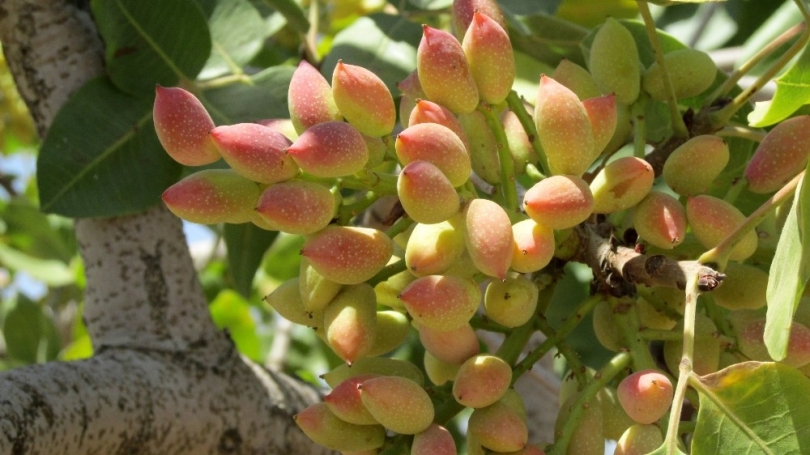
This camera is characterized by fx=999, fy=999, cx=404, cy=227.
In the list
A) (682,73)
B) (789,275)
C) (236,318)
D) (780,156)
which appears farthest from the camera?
(236,318)

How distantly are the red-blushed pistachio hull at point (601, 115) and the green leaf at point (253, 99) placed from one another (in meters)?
0.49

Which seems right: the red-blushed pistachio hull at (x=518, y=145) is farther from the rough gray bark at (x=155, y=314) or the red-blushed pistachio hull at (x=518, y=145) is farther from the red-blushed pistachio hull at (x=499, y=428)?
the rough gray bark at (x=155, y=314)

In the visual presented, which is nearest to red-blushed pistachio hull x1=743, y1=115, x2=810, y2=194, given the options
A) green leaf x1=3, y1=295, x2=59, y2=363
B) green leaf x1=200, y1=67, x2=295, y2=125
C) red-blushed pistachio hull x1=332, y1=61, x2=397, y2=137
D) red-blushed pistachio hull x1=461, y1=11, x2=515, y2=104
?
red-blushed pistachio hull x1=461, y1=11, x2=515, y2=104

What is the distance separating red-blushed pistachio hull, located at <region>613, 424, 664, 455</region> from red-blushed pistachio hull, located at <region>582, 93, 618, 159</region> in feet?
0.75

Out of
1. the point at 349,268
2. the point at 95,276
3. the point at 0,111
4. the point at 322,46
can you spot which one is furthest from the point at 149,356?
the point at 0,111

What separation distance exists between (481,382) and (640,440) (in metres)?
0.13

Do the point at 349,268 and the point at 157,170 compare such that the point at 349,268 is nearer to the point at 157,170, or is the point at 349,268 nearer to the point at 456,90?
the point at 456,90

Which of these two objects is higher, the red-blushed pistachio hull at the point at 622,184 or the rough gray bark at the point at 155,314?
the red-blushed pistachio hull at the point at 622,184

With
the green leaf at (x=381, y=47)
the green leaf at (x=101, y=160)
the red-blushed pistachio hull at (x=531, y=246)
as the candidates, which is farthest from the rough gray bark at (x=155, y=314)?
the red-blushed pistachio hull at (x=531, y=246)

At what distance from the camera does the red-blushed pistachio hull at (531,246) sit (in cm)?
76

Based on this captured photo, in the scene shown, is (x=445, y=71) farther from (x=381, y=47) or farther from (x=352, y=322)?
(x=381, y=47)

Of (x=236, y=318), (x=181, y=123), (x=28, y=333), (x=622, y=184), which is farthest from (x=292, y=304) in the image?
(x=236, y=318)

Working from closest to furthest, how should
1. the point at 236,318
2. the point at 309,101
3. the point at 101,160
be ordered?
the point at 309,101
the point at 101,160
the point at 236,318

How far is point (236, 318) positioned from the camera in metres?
2.21
